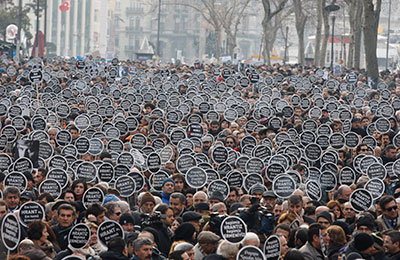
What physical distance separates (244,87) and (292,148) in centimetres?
1456

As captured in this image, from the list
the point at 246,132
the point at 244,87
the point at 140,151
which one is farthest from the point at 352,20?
the point at 140,151

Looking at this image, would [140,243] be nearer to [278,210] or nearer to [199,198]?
[199,198]

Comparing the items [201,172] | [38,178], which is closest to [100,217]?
[201,172]

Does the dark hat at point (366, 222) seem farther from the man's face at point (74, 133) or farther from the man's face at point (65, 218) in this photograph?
the man's face at point (74, 133)

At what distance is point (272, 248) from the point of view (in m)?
8.15

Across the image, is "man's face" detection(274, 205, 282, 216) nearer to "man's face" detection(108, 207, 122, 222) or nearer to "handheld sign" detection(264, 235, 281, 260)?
"man's face" detection(108, 207, 122, 222)

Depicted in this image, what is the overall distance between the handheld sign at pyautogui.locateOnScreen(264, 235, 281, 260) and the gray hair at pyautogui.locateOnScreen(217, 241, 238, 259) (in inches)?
12.4

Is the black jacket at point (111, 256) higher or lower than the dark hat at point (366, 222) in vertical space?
lower

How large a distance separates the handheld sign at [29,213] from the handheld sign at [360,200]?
11.8 ft

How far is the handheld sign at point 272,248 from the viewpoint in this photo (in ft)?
26.6

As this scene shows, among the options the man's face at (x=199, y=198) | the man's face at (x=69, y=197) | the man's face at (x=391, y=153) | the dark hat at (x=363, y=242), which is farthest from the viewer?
the man's face at (x=391, y=153)

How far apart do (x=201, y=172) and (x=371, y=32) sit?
822 inches

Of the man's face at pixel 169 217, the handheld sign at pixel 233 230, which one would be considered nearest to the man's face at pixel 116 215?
the man's face at pixel 169 217

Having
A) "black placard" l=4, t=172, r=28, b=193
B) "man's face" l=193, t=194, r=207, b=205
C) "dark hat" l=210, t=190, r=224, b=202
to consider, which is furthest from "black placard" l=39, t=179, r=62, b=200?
"dark hat" l=210, t=190, r=224, b=202
